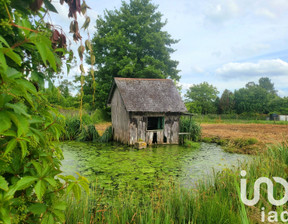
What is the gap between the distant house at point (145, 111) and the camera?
43.0 feet

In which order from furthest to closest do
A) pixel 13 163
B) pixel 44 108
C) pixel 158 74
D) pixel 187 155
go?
pixel 158 74
pixel 187 155
pixel 44 108
pixel 13 163

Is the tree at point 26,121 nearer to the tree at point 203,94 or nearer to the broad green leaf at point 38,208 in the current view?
the broad green leaf at point 38,208

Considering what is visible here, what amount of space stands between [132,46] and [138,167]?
20.1m

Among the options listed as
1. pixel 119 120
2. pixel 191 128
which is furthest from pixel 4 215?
pixel 191 128

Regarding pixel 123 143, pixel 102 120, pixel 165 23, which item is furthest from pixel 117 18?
pixel 123 143

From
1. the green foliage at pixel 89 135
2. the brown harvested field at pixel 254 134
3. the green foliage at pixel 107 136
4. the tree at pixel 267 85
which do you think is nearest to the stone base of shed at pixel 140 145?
the green foliage at pixel 107 136

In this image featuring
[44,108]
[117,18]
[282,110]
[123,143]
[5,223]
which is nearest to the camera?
[5,223]

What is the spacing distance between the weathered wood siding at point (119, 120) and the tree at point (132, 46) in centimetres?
944

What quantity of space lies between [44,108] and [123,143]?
40.2 feet

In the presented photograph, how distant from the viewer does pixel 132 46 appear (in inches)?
1012

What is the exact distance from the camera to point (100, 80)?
26.4 m

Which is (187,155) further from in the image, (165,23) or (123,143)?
(165,23)

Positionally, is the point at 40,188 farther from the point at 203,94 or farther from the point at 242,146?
the point at 203,94

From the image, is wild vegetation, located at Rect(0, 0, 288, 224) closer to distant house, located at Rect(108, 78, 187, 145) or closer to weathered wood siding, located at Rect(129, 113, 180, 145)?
weathered wood siding, located at Rect(129, 113, 180, 145)
